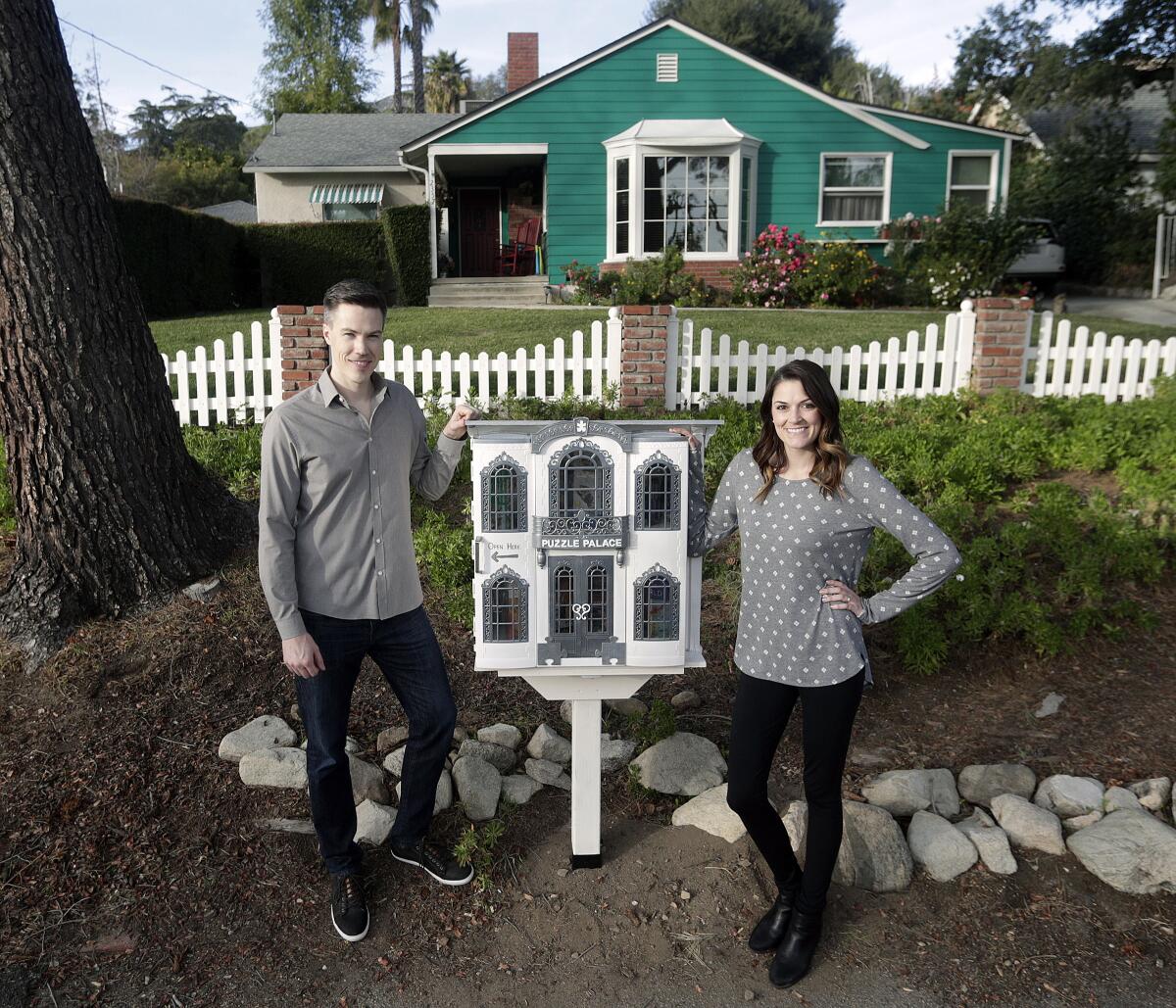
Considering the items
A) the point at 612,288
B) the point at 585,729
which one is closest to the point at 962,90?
the point at 612,288

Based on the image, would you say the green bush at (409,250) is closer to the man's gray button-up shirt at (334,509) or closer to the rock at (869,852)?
the man's gray button-up shirt at (334,509)

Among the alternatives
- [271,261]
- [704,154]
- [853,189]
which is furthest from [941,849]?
[271,261]

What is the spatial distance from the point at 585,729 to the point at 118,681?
2.20 metres

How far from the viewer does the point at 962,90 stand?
100 ft

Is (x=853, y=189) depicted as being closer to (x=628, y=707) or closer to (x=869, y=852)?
(x=628, y=707)

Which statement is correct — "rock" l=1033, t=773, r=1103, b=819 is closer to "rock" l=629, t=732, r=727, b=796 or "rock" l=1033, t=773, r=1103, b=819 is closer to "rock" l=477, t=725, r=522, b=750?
"rock" l=629, t=732, r=727, b=796

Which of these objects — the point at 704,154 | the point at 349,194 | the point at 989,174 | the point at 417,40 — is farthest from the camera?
the point at 417,40

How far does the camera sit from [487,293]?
1845 cm

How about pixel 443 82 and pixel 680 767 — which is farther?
pixel 443 82

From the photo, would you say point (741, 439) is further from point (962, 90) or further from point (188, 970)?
point (962, 90)

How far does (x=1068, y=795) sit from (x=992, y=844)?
1.71 feet

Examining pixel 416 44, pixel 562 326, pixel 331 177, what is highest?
pixel 416 44

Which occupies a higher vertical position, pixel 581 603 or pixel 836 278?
pixel 836 278

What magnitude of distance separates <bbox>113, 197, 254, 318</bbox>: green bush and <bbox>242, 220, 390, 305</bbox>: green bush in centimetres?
58
